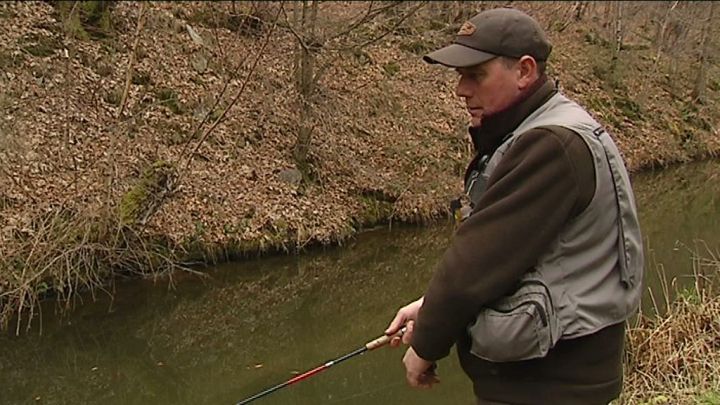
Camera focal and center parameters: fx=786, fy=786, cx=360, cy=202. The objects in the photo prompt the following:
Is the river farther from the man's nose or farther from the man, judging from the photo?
the man's nose

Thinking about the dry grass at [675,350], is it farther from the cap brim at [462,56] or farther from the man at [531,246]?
the cap brim at [462,56]

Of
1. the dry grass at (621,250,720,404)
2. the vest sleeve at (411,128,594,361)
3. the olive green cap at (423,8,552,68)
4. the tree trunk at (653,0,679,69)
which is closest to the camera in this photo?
the vest sleeve at (411,128,594,361)

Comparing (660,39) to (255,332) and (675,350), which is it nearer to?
(255,332)

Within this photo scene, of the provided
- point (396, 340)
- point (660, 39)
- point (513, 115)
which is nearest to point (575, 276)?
point (513, 115)

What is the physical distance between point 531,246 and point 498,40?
54cm

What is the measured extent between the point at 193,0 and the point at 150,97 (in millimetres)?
3775

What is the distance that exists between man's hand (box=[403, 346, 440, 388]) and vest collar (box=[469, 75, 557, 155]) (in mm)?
595

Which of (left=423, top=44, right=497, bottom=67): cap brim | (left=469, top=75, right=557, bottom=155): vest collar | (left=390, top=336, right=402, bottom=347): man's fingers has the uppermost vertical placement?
(left=423, top=44, right=497, bottom=67): cap brim

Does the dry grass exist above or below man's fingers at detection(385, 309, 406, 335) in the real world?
below

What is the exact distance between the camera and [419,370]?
2174 millimetres

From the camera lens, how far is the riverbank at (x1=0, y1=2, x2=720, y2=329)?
9.15 metres

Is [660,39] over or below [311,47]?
below

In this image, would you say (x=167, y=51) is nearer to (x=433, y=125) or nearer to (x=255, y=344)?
(x=433, y=125)

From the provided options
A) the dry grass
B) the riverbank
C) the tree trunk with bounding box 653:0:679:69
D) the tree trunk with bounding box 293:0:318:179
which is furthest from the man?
the tree trunk with bounding box 653:0:679:69
